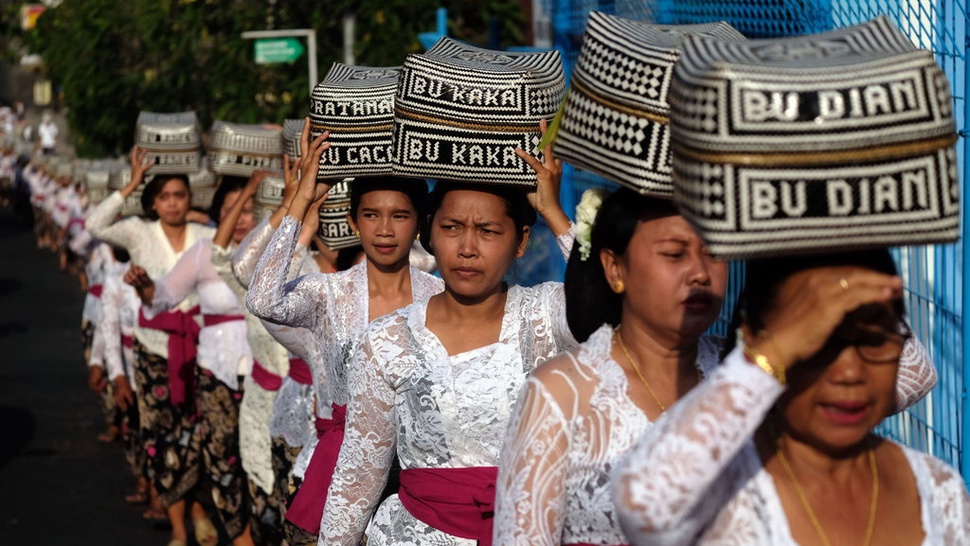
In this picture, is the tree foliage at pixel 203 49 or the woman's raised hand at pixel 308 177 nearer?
the woman's raised hand at pixel 308 177

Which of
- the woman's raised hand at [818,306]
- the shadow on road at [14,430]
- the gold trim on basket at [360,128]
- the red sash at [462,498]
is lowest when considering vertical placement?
the shadow on road at [14,430]

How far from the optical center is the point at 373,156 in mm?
5449

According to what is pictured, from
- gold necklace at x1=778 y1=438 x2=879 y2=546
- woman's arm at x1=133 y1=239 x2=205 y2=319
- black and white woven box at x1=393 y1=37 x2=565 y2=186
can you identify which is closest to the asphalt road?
woman's arm at x1=133 y1=239 x2=205 y2=319

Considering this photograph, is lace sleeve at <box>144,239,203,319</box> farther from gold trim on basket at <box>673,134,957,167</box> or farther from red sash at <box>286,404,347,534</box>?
gold trim on basket at <box>673,134,957,167</box>

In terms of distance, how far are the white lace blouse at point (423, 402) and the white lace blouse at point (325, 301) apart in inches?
42.1

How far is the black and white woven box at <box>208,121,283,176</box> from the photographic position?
9.14m

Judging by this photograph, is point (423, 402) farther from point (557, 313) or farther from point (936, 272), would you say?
point (936, 272)

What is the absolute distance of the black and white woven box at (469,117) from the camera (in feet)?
14.8

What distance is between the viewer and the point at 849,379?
8.17 ft

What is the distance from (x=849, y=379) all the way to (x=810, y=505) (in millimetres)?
249

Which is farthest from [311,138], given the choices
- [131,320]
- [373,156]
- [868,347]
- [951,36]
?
[131,320]

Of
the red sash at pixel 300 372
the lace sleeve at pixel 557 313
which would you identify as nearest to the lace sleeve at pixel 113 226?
→ the red sash at pixel 300 372

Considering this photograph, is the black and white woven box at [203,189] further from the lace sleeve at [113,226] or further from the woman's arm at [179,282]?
the woman's arm at [179,282]

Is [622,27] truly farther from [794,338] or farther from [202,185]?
[202,185]
